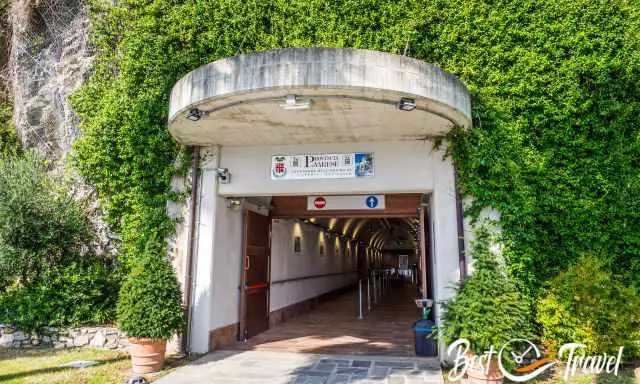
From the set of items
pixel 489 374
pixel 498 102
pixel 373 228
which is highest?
pixel 498 102

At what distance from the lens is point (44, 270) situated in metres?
8.01

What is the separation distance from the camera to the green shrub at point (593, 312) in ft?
18.7

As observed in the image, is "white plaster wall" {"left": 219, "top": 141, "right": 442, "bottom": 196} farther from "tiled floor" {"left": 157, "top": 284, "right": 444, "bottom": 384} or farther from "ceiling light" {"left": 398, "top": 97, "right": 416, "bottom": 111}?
"tiled floor" {"left": 157, "top": 284, "right": 444, "bottom": 384}

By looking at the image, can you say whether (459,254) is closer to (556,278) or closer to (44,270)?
(556,278)

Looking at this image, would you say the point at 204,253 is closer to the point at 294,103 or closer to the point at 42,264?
the point at 42,264

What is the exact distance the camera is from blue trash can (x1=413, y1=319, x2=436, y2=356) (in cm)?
688

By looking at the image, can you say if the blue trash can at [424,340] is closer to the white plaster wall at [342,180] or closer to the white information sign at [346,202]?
the white plaster wall at [342,180]

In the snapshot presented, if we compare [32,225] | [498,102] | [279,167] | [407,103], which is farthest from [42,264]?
[498,102]

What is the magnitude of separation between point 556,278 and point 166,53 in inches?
330

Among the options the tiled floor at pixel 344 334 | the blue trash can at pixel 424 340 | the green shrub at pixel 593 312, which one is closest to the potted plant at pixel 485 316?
the green shrub at pixel 593 312

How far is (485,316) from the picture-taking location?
17.7 ft

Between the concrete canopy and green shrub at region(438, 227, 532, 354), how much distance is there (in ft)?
7.58

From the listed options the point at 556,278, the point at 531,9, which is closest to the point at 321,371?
the point at 556,278

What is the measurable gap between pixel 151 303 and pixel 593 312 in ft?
20.8
